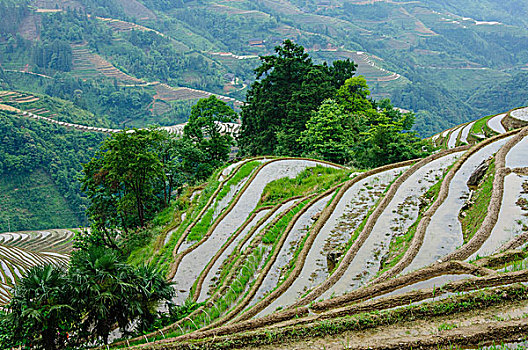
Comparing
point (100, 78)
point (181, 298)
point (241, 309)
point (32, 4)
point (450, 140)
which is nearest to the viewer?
point (241, 309)

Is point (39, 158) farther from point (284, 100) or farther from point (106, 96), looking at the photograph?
point (106, 96)

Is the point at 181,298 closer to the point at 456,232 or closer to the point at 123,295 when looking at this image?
the point at 123,295

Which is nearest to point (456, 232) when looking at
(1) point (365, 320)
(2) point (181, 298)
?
(1) point (365, 320)

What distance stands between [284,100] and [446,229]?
2321 cm

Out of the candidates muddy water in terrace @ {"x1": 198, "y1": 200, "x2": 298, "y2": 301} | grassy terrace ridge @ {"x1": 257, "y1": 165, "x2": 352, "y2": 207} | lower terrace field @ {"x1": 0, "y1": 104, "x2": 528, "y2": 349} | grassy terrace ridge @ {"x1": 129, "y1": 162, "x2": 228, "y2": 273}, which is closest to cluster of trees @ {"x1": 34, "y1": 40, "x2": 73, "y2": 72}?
grassy terrace ridge @ {"x1": 129, "y1": 162, "x2": 228, "y2": 273}

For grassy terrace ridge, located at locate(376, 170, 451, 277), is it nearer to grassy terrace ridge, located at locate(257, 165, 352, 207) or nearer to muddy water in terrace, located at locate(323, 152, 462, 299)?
muddy water in terrace, located at locate(323, 152, 462, 299)

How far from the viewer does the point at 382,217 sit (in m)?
11.9

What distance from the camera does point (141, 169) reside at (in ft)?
63.0

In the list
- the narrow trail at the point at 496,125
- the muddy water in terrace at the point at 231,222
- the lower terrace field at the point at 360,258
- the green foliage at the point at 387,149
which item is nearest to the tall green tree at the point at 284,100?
the muddy water in terrace at the point at 231,222

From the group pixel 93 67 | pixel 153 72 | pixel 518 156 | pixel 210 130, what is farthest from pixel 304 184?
pixel 153 72

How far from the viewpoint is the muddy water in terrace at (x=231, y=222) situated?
501 inches

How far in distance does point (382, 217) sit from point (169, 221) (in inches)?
478

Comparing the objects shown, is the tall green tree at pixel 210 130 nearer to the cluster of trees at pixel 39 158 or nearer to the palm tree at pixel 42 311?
the palm tree at pixel 42 311

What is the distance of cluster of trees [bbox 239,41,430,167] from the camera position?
23688mm
